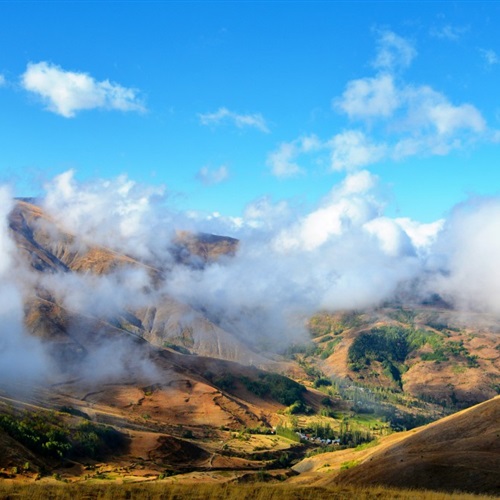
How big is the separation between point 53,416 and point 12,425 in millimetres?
18939

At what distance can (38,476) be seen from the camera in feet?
190

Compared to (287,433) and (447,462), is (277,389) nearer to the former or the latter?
(287,433)

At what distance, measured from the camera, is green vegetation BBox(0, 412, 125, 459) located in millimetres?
70312

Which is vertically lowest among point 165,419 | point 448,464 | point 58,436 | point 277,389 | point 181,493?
point 165,419

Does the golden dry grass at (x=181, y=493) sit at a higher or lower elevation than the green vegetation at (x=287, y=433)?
higher

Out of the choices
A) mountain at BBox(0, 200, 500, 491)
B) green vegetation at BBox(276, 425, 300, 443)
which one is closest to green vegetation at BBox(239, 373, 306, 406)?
mountain at BBox(0, 200, 500, 491)

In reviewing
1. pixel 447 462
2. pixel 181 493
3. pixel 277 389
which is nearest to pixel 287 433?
pixel 277 389

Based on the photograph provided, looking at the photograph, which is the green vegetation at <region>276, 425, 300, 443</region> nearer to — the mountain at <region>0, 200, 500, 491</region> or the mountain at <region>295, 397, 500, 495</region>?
the mountain at <region>0, 200, 500, 491</region>

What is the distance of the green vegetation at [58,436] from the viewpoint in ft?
231

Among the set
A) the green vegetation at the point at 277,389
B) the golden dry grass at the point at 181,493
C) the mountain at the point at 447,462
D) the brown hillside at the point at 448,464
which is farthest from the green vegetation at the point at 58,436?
the green vegetation at the point at 277,389

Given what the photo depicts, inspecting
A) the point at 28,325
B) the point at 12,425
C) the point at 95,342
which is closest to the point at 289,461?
the point at 12,425

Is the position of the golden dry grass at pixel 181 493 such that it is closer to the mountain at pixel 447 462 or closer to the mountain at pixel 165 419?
the mountain at pixel 447 462

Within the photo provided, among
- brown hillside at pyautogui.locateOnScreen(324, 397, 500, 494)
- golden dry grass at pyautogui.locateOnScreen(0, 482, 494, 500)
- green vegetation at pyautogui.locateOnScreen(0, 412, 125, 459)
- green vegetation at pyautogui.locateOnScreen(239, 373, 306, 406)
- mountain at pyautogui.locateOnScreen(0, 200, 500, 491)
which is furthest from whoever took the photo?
green vegetation at pyautogui.locateOnScreen(239, 373, 306, 406)

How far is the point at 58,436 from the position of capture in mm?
77000
